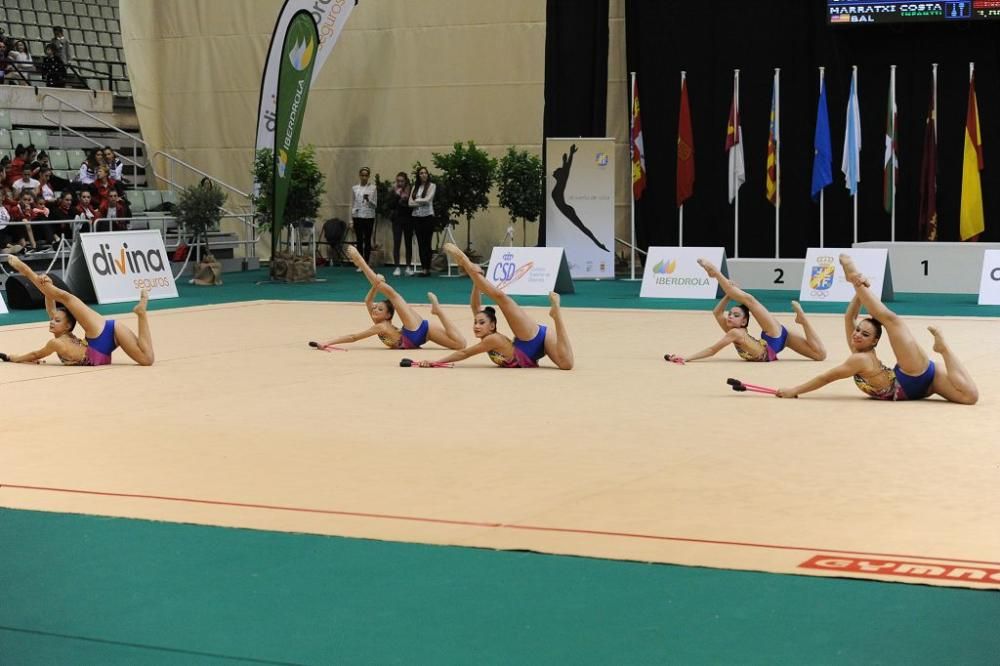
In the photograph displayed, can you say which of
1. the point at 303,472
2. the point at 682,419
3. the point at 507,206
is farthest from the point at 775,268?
the point at 303,472

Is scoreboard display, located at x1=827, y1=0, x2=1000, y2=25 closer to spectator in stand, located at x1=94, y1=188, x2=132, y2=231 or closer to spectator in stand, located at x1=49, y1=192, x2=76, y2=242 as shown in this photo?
spectator in stand, located at x1=94, y1=188, x2=132, y2=231

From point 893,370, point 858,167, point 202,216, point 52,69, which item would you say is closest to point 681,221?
point 858,167

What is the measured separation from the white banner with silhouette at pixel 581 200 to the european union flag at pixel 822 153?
315 cm

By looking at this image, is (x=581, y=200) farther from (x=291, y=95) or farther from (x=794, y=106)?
(x=291, y=95)

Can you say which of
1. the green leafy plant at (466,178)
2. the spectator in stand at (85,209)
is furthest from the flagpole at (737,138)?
the spectator in stand at (85,209)

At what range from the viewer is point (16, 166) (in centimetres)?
2078

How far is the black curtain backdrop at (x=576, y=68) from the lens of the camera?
2336 cm

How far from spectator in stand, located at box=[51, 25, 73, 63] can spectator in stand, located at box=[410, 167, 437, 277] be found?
26.2ft

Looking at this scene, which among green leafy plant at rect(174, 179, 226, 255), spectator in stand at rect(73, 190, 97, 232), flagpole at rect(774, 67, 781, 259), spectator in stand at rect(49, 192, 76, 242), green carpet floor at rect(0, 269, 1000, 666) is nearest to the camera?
green carpet floor at rect(0, 269, 1000, 666)

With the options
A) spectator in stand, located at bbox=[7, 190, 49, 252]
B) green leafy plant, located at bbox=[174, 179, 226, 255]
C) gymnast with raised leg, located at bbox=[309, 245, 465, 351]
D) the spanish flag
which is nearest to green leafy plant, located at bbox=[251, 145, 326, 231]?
green leafy plant, located at bbox=[174, 179, 226, 255]

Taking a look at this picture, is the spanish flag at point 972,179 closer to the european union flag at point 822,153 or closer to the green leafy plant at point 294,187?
the european union flag at point 822,153

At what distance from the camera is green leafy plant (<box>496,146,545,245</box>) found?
22453 millimetres

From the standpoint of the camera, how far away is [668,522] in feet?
18.9

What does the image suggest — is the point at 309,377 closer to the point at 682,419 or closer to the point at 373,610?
the point at 682,419
